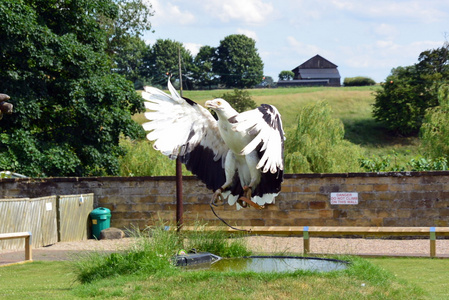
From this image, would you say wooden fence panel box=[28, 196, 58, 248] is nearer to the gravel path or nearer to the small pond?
the gravel path

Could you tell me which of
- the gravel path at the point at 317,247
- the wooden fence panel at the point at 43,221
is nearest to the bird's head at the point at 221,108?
the gravel path at the point at 317,247

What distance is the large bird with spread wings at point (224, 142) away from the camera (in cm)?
640

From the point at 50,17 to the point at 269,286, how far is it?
53.4 ft

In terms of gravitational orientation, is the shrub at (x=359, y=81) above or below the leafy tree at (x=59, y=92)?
above

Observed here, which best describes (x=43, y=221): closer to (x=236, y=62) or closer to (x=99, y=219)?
(x=99, y=219)

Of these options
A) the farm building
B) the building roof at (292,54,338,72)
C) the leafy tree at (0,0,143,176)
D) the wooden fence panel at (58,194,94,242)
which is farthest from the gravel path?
the building roof at (292,54,338,72)

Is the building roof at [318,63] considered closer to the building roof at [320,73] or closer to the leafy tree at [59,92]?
the building roof at [320,73]

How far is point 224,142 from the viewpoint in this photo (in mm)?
7195

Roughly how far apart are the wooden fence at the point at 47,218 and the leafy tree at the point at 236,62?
2531 inches

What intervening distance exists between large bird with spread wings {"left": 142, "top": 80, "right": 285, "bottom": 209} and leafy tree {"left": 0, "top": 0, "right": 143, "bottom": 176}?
12.3 metres

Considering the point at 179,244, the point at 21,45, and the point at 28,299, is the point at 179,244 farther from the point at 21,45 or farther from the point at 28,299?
the point at 21,45

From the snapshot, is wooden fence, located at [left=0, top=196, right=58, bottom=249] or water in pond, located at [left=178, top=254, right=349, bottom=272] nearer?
water in pond, located at [left=178, top=254, right=349, bottom=272]

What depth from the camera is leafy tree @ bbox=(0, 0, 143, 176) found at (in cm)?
1862

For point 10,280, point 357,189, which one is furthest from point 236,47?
point 10,280
